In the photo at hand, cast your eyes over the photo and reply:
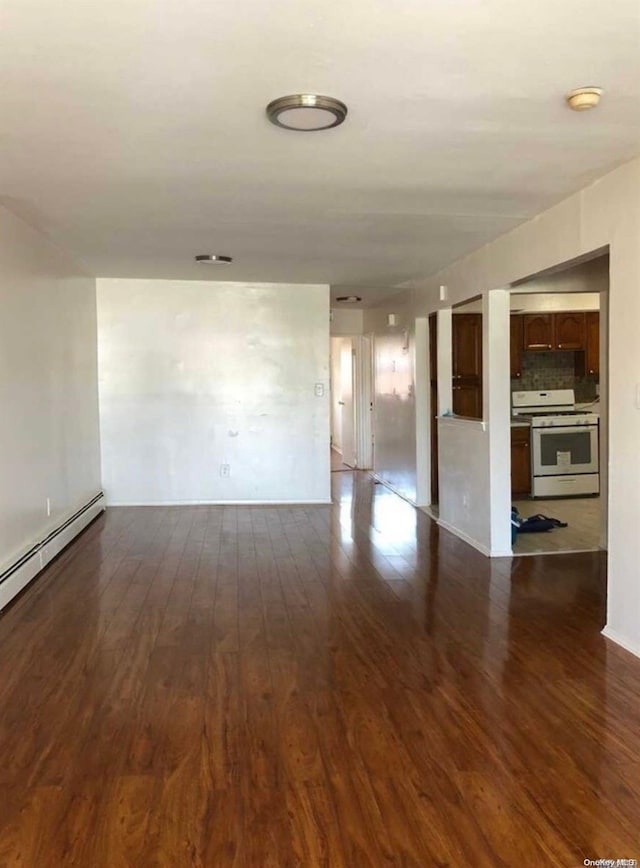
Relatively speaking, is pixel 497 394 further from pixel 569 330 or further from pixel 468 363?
pixel 569 330

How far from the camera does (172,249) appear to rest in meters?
5.18

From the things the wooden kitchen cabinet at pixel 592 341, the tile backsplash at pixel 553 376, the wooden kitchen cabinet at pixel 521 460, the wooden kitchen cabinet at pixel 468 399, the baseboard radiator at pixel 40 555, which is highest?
the wooden kitchen cabinet at pixel 592 341

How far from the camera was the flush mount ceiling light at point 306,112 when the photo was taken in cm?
239

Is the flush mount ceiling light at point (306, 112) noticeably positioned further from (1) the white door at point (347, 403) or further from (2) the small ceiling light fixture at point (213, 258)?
(1) the white door at point (347, 403)

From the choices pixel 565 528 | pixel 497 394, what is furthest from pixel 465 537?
pixel 497 394

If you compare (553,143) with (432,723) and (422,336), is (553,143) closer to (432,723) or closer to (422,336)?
(432,723)

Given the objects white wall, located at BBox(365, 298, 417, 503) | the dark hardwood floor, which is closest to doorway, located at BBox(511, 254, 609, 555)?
white wall, located at BBox(365, 298, 417, 503)

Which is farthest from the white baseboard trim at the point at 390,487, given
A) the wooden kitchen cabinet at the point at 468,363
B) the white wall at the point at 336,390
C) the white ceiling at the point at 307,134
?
the white ceiling at the point at 307,134

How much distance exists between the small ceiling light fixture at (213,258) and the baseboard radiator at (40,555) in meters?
2.33

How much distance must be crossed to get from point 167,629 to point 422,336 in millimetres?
4266

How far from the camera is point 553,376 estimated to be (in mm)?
7953

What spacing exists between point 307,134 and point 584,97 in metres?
1.03

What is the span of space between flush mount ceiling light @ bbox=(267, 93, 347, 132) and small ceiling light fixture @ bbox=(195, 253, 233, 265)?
2.86 metres

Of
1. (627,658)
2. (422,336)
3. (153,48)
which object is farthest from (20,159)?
(422,336)
